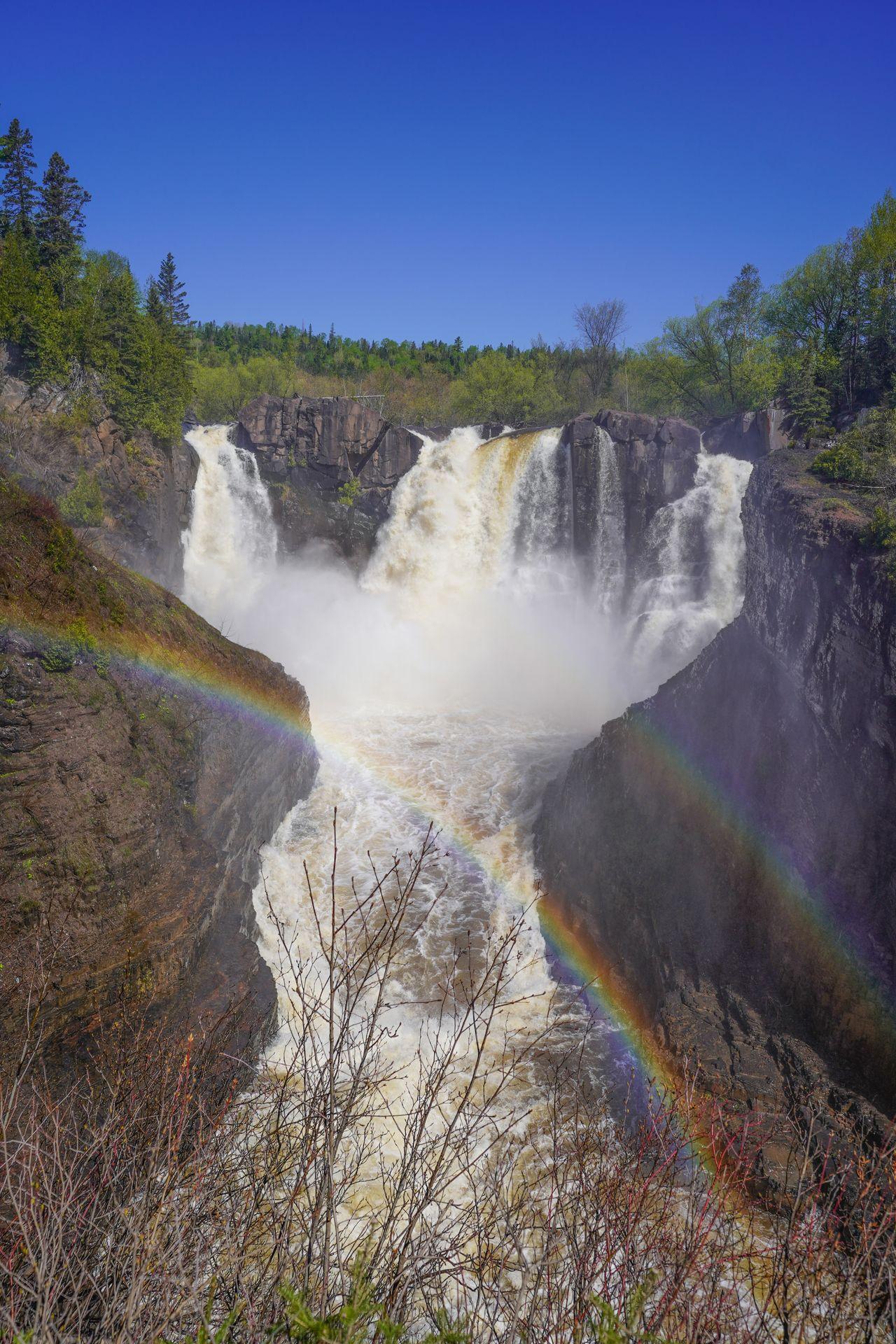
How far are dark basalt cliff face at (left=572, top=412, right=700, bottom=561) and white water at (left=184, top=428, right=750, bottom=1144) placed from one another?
603 mm

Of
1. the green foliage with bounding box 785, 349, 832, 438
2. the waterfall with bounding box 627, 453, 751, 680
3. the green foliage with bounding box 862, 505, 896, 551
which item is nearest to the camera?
the green foliage with bounding box 862, 505, 896, 551

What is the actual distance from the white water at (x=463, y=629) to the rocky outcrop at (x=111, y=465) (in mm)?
2622

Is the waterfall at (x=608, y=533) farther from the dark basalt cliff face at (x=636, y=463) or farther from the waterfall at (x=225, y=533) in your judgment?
the waterfall at (x=225, y=533)

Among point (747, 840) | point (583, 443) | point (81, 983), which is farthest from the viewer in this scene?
point (583, 443)

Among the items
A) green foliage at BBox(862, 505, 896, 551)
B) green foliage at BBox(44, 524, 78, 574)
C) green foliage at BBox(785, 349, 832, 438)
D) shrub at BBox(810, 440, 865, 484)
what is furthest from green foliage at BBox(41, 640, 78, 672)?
green foliage at BBox(785, 349, 832, 438)

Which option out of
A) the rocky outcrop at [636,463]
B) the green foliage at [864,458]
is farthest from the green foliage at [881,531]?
the rocky outcrop at [636,463]

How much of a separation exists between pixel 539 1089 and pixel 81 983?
6.75 metres

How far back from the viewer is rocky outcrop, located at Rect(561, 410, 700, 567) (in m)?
30.0

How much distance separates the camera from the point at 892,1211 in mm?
4129

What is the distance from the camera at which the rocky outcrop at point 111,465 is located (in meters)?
23.9

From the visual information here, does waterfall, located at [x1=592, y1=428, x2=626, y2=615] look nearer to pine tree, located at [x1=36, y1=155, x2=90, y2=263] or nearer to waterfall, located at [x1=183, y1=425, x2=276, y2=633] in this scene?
waterfall, located at [x1=183, y1=425, x2=276, y2=633]

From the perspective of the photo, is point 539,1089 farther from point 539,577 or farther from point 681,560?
point 539,577

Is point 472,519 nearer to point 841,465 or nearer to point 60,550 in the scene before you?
point 841,465

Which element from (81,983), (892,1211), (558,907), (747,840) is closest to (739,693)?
(747,840)
